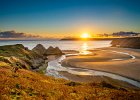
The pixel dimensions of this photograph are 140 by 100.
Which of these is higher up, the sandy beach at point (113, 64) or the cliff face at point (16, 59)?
the cliff face at point (16, 59)

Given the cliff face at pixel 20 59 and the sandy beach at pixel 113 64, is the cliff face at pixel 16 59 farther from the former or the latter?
the sandy beach at pixel 113 64

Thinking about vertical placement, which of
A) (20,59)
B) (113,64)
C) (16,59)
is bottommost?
(113,64)

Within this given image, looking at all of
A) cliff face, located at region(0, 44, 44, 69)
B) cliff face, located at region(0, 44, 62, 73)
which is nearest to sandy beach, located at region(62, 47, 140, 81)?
cliff face, located at region(0, 44, 62, 73)

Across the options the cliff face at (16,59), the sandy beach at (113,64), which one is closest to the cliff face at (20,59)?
the cliff face at (16,59)

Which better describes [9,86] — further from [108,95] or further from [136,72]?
[136,72]

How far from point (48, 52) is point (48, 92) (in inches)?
3354

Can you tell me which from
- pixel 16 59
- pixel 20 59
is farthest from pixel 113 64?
pixel 16 59

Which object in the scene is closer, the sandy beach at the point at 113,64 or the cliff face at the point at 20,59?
the cliff face at the point at 20,59

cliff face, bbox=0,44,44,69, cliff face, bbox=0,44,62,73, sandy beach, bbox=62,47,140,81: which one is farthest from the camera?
sandy beach, bbox=62,47,140,81

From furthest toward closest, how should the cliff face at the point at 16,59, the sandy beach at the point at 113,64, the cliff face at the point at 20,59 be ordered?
the sandy beach at the point at 113,64
the cliff face at the point at 20,59
the cliff face at the point at 16,59

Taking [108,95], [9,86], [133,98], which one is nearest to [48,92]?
[9,86]

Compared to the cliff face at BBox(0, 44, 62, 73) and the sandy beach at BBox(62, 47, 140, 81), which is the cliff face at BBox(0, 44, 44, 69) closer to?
the cliff face at BBox(0, 44, 62, 73)

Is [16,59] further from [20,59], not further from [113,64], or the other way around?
[113,64]

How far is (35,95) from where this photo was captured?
1647 centimetres
